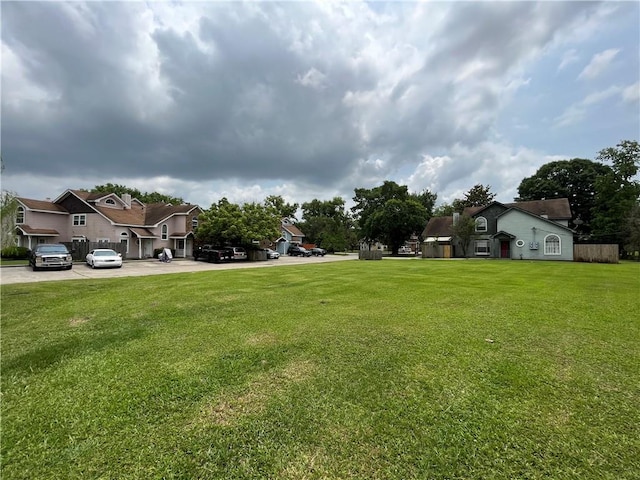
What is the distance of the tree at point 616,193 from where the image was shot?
3572 centimetres

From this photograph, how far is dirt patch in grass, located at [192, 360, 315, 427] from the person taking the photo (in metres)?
2.93

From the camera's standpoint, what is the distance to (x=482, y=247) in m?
37.0

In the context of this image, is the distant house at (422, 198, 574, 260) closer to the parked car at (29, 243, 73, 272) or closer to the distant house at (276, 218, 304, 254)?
the distant house at (276, 218, 304, 254)

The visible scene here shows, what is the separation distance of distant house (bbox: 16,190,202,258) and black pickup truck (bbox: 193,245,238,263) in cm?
428

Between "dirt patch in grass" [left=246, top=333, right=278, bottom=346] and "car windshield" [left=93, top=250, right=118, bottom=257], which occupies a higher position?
"car windshield" [left=93, top=250, right=118, bottom=257]

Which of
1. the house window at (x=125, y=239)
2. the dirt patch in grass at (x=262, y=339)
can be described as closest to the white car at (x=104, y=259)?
the house window at (x=125, y=239)

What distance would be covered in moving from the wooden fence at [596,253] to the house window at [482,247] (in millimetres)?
8432

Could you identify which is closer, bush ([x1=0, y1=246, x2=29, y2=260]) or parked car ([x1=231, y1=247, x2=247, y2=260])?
bush ([x1=0, y1=246, x2=29, y2=260])

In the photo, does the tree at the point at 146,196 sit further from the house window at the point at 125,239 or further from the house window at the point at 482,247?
the house window at the point at 482,247

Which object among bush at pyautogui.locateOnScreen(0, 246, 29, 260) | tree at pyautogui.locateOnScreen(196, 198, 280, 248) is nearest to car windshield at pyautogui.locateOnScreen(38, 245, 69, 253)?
bush at pyautogui.locateOnScreen(0, 246, 29, 260)

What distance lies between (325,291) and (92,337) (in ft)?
20.6

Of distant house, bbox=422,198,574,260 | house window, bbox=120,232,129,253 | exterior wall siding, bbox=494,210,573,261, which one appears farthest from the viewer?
distant house, bbox=422,198,574,260

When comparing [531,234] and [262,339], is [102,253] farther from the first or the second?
[531,234]

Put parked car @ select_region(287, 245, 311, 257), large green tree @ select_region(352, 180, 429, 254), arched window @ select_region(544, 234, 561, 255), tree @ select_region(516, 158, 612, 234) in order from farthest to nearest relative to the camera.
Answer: tree @ select_region(516, 158, 612, 234)
large green tree @ select_region(352, 180, 429, 254)
parked car @ select_region(287, 245, 311, 257)
arched window @ select_region(544, 234, 561, 255)
